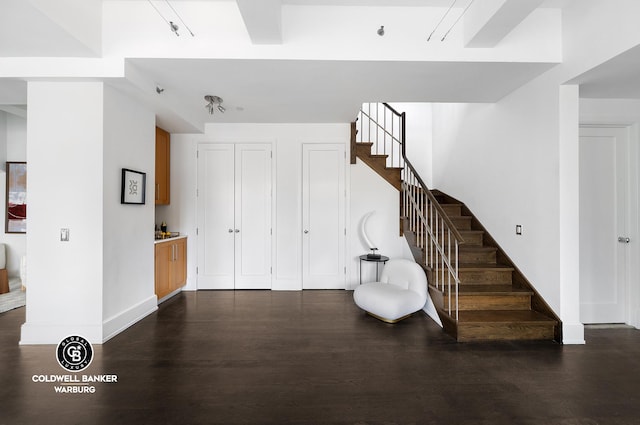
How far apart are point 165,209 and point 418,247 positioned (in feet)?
13.2

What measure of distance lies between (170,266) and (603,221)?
559 cm

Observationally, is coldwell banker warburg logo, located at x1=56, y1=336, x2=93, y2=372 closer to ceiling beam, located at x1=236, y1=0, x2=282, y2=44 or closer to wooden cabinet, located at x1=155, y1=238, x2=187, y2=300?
wooden cabinet, located at x1=155, y1=238, x2=187, y2=300

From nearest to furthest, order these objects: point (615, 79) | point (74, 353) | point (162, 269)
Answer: point (74, 353) < point (615, 79) < point (162, 269)

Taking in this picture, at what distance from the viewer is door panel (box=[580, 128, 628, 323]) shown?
11.5ft

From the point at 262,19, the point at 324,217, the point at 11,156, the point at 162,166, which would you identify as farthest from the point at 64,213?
the point at 11,156

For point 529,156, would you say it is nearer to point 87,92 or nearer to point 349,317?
point 349,317

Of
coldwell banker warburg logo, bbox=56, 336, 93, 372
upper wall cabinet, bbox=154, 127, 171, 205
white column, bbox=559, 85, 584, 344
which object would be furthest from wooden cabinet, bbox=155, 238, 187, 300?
white column, bbox=559, 85, 584, 344

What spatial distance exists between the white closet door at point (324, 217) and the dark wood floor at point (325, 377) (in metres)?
1.53

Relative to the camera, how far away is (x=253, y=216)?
16.5 feet

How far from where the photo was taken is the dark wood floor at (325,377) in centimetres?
197

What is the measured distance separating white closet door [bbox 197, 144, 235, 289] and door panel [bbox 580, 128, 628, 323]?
4.76 m

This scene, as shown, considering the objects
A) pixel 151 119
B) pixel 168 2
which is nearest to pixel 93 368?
pixel 151 119

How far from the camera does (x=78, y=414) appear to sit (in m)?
1.97

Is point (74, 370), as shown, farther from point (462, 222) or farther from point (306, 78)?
point (462, 222)
